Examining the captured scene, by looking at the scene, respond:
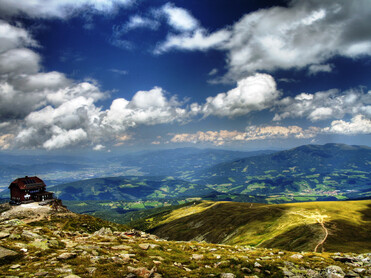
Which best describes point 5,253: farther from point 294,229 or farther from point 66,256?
point 294,229

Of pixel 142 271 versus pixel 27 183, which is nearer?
pixel 142 271

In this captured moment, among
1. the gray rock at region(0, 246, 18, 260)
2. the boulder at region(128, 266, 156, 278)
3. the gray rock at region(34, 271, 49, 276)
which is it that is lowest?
the boulder at region(128, 266, 156, 278)

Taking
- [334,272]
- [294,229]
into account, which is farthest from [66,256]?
[294,229]

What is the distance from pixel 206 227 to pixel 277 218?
6528 centimetres

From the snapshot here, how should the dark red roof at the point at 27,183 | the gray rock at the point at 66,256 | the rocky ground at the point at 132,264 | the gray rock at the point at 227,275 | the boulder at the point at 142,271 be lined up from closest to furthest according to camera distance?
the rocky ground at the point at 132,264
the boulder at the point at 142,271
the gray rock at the point at 227,275
the gray rock at the point at 66,256
the dark red roof at the point at 27,183

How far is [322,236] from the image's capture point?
81875 mm

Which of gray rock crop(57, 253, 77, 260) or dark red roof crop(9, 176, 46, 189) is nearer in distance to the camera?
gray rock crop(57, 253, 77, 260)

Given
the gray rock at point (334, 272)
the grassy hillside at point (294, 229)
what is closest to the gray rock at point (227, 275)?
the gray rock at point (334, 272)

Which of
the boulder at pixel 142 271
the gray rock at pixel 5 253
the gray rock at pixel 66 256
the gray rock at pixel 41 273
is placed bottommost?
the boulder at pixel 142 271

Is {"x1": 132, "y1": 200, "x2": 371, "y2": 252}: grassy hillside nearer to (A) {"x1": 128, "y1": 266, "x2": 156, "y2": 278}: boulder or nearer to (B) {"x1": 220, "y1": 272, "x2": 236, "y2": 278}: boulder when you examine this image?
(B) {"x1": 220, "y1": 272, "x2": 236, "y2": 278}: boulder

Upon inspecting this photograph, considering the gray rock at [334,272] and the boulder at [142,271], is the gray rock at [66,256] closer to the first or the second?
the boulder at [142,271]

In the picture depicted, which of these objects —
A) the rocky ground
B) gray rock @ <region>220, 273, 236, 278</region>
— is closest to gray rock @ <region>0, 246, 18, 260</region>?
the rocky ground

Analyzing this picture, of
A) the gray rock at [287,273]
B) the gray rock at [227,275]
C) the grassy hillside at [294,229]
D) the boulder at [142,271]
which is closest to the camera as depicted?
the boulder at [142,271]

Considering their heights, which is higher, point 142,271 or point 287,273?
point 142,271
